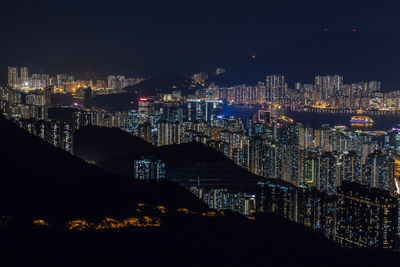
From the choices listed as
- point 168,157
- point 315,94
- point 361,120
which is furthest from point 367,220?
point 315,94

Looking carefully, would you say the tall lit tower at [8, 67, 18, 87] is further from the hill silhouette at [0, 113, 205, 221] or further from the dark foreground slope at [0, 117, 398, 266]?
the dark foreground slope at [0, 117, 398, 266]

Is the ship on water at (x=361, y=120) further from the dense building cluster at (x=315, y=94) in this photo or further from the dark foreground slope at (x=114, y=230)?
the dark foreground slope at (x=114, y=230)

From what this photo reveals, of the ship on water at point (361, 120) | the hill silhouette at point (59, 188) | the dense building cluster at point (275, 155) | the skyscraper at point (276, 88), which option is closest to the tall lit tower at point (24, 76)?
the dense building cluster at point (275, 155)

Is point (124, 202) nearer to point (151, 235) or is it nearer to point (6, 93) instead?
point (151, 235)

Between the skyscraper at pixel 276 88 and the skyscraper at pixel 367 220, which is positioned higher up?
the skyscraper at pixel 276 88

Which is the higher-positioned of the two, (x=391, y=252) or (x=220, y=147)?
(x=220, y=147)

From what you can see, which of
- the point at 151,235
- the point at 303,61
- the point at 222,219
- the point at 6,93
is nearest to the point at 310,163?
the point at 222,219

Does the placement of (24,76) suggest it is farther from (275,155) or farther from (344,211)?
(344,211)

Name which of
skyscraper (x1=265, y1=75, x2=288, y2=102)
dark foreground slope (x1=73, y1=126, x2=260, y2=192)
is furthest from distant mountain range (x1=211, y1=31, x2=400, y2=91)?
dark foreground slope (x1=73, y1=126, x2=260, y2=192)
